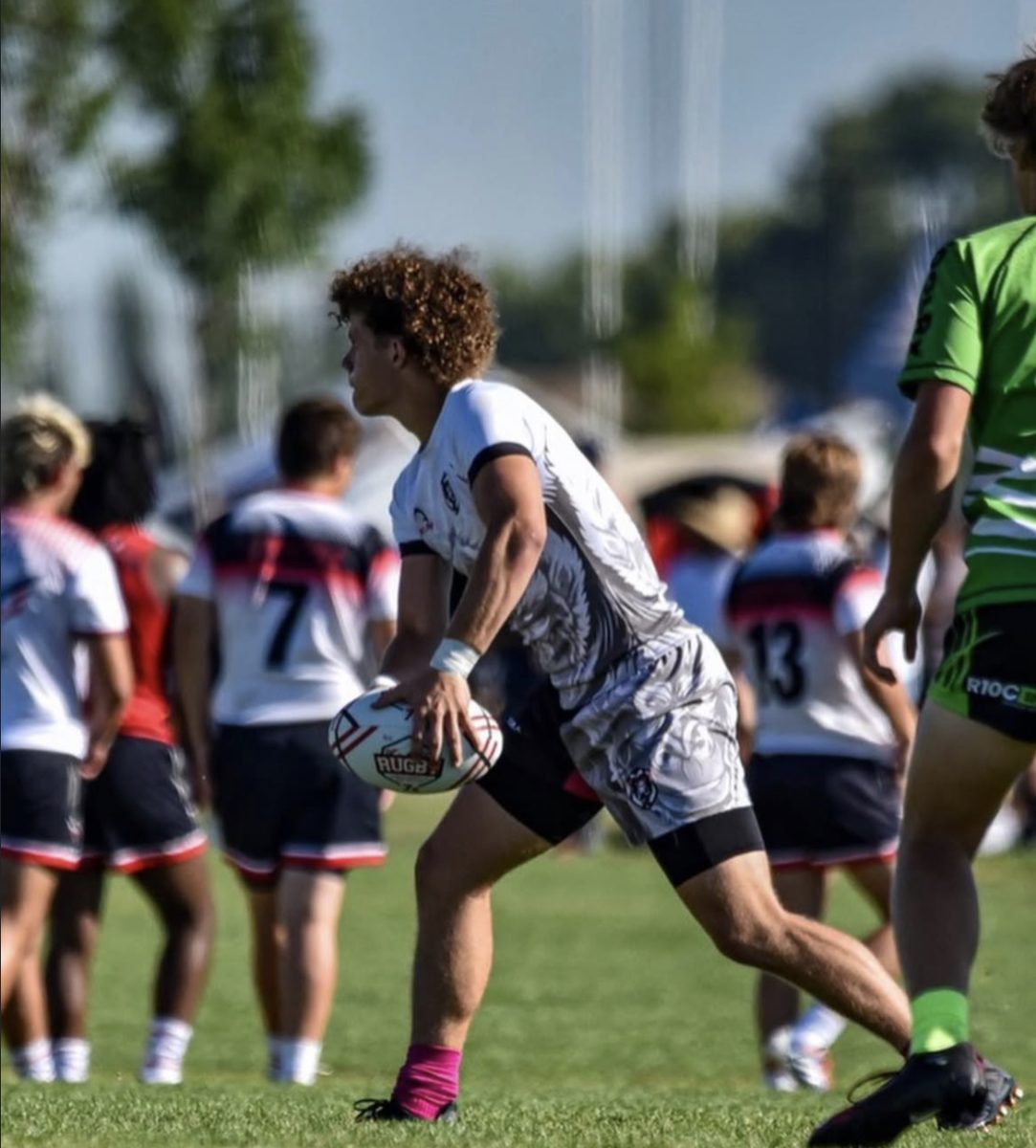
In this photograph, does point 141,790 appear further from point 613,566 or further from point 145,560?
point 613,566

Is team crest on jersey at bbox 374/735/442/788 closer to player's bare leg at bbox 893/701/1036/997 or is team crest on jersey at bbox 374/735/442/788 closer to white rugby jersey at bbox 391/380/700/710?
white rugby jersey at bbox 391/380/700/710

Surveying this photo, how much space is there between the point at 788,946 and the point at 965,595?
1074 millimetres

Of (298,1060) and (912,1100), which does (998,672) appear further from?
(298,1060)

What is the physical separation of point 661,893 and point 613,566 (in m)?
11.3

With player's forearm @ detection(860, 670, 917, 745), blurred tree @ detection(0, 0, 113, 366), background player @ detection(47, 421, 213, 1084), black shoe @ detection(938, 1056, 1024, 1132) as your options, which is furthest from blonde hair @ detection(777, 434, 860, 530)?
blurred tree @ detection(0, 0, 113, 366)

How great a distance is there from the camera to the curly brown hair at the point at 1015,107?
5.02 metres

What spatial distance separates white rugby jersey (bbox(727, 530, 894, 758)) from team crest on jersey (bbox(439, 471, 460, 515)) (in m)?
3.15

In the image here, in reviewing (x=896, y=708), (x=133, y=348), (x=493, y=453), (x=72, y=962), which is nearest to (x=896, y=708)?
(x=896, y=708)

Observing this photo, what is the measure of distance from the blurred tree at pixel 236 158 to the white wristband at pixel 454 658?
59.5 feet

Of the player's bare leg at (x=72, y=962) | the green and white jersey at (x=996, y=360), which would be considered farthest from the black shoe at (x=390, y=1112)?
the player's bare leg at (x=72, y=962)

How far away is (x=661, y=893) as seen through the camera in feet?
55.7

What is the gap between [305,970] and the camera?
8.34m

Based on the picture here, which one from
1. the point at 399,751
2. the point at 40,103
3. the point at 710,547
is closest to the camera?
the point at 399,751

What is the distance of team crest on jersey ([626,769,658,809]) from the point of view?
19.0ft
